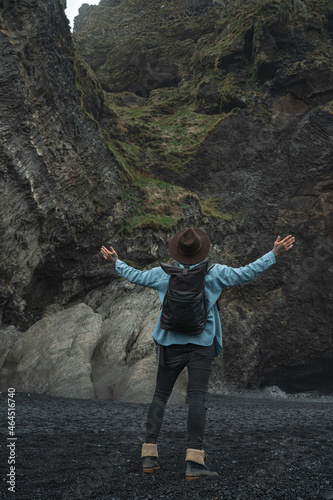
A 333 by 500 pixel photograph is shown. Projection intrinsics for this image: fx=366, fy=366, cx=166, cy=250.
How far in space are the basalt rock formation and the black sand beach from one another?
17.8 feet

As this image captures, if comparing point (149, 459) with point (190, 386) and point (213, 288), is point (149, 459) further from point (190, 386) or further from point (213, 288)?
point (213, 288)

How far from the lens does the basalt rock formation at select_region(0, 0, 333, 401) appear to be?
1418 cm

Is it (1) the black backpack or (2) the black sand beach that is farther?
(1) the black backpack

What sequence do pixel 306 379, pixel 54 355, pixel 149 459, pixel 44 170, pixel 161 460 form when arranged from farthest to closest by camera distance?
pixel 306 379 → pixel 44 170 → pixel 54 355 → pixel 161 460 → pixel 149 459

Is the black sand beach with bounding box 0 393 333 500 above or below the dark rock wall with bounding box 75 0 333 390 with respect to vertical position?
below

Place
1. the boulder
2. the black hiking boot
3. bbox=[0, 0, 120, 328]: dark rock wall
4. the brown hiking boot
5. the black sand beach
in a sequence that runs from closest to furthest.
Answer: the black sand beach < the black hiking boot < the brown hiking boot < the boulder < bbox=[0, 0, 120, 328]: dark rock wall

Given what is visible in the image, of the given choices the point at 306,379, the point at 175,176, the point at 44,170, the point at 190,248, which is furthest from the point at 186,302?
the point at 306,379

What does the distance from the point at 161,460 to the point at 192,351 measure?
4.22 feet

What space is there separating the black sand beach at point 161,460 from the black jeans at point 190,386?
1.29 feet

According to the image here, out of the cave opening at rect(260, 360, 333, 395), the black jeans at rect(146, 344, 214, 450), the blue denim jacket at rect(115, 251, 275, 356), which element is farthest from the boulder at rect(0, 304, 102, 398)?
the cave opening at rect(260, 360, 333, 395)

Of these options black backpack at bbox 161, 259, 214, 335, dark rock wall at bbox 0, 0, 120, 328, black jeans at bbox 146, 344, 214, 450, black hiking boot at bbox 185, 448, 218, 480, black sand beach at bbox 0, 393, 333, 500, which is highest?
dark rock wall at bbox 0, 0, 120, 328

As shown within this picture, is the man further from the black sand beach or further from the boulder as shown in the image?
the boulder

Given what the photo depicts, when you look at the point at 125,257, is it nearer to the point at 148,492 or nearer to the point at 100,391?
the point at 100,391

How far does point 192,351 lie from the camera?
12.8 ft
